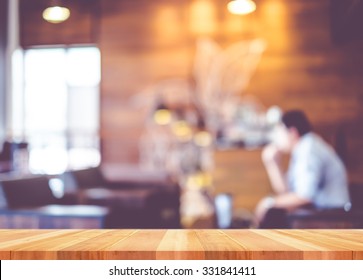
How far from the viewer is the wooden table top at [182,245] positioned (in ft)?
3.63

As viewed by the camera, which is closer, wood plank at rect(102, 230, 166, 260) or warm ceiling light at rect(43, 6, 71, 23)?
wood plank at rect(102, 230, 166, 260)

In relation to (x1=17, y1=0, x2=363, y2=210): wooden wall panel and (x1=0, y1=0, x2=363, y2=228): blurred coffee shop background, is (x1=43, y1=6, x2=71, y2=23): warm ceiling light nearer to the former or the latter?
(x1=0, y1=0, x2=363, y2=228): blurred coffee shop background

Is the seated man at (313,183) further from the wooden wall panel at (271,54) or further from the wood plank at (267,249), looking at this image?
the wooden wall panel at (271,54)

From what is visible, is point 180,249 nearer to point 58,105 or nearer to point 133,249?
point 133,249

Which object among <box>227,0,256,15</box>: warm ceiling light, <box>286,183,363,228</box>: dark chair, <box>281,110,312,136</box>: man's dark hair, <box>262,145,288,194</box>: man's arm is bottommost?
<box>286,183,363,228</box>: dark chair

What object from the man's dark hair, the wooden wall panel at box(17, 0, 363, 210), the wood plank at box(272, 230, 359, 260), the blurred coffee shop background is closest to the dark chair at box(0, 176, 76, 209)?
the man's dark hair

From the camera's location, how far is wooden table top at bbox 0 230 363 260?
3.63 ft

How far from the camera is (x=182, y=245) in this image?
3.90 ft

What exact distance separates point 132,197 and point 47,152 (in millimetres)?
5773

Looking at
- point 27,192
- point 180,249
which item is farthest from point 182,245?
point 27,192

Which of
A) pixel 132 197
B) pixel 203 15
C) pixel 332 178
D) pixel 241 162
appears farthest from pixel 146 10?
pixel 332 178

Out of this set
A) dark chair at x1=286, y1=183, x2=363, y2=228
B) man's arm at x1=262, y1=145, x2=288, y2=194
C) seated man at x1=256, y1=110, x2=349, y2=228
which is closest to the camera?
dark chair at x1=286, y1=183, x2=363, y2=228

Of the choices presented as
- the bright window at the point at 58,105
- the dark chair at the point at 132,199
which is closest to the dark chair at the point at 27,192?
the dark chair at the point at 132,199

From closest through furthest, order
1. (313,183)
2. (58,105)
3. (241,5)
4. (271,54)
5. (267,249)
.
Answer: (267,249), (313,183), (241,5), (271,54), (58,105)
